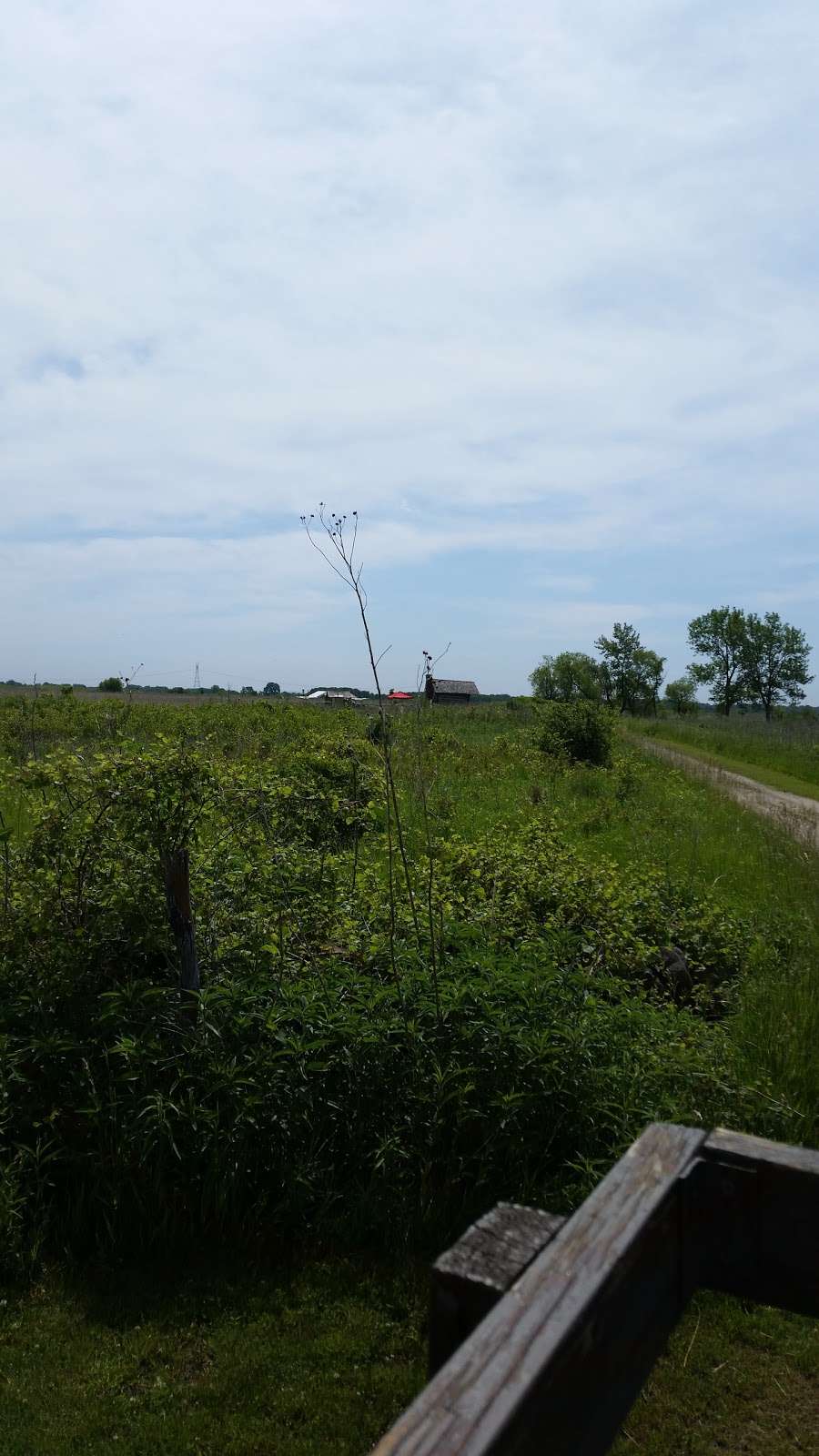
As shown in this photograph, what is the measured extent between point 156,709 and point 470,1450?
21.4 meters

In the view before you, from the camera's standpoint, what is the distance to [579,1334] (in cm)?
96

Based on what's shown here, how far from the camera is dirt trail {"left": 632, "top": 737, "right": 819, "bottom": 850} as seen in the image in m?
11.4

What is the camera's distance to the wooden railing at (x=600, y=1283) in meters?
0.85

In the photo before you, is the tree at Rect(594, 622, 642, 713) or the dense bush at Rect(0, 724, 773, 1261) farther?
the tree at Rect(594, 622, 642, 713)

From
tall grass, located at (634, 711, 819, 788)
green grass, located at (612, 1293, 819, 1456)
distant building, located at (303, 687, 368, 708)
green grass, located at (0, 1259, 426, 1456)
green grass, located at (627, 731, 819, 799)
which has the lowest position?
green grass, located at (612, 1293, 819, 1456)

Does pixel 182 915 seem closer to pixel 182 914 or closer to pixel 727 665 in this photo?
pixel 182 914

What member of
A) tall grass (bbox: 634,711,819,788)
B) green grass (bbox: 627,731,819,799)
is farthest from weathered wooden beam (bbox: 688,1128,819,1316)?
tall grass (bbox: 634,711,819,788)

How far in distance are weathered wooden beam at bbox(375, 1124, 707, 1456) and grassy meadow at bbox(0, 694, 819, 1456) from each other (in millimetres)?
2116

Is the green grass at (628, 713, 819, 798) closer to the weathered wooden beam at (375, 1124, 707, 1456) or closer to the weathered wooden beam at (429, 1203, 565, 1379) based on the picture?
the weathered wooden beam at (375, 1124, 707, 1456)

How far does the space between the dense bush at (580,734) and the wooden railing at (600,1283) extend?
688 inches

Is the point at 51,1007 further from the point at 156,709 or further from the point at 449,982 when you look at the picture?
the point at 156,709

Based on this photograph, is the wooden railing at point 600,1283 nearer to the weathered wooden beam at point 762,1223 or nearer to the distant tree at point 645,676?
the weathered wooden beam at point 762,1223

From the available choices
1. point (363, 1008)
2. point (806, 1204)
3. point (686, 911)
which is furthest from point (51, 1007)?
point (686, 911)

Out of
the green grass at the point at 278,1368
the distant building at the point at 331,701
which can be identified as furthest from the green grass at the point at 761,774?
the green grass at the point at 278,1368
